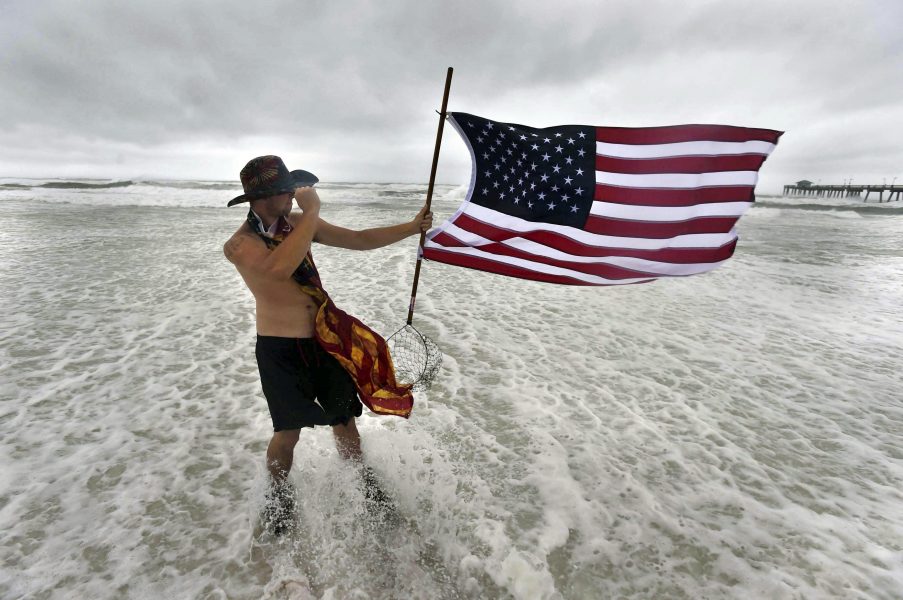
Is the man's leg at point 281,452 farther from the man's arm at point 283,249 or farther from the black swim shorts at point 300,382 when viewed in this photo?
the man's arm at point 283,249

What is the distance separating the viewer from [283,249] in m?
2.34

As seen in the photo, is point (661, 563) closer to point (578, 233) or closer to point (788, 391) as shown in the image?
point (578, 233)

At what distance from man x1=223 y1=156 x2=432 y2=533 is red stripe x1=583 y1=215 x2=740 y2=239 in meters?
1.37

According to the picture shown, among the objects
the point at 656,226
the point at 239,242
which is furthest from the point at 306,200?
the point at 656,226

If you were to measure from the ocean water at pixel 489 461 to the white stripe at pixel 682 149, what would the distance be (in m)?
2.62

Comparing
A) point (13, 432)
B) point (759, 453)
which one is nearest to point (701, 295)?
point (759, 453)

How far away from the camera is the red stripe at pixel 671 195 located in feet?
10.3

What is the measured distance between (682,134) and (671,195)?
1.43 ft

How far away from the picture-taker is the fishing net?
3285mm

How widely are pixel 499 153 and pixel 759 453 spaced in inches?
143

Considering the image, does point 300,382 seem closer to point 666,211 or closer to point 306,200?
point 306,200

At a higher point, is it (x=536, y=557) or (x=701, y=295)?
(x=701, y=295)

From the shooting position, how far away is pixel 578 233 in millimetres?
3490

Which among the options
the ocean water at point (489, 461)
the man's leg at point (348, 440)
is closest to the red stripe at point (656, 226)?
the ocean water at point (489, 461)
